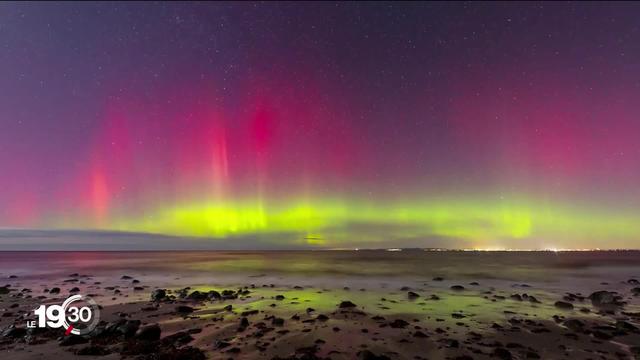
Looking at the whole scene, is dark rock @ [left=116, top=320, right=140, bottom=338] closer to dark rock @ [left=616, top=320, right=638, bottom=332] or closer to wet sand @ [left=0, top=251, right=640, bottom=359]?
wet sand @ [left=0, top=251, right=640, bottom=359]

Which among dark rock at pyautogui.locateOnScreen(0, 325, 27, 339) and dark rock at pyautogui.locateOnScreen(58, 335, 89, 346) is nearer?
dark rock at pyautogui.locateOnScreen(58, 335, 89, 346)

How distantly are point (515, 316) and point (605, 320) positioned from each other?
218 inches

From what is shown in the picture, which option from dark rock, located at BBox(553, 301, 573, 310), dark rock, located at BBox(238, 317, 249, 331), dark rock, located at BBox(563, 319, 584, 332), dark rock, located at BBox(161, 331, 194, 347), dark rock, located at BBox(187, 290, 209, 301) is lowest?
dark rock, located at BBox(553, 301, 573, 310)

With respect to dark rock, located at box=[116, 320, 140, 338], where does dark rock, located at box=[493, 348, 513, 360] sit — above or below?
below

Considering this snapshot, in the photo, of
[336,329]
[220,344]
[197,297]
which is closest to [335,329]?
[336,329]

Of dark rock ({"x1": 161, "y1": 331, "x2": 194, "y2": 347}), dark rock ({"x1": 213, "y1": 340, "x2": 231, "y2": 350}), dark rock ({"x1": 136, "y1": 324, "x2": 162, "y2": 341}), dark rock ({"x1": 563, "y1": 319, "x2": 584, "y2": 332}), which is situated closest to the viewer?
dark rock ({"x1": 213, "y1": 340, "x2": 231, "y2": 350})

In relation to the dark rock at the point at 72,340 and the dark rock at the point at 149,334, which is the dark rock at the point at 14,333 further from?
the dark rock at the point at 149,334

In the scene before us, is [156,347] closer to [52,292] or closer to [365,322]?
[365,322]

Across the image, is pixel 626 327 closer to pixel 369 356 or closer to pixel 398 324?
pixel 398 324

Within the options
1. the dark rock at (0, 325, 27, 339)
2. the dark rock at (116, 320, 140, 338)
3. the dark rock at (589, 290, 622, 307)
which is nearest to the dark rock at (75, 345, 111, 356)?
the dark rock at (116, 320, 140, 338)

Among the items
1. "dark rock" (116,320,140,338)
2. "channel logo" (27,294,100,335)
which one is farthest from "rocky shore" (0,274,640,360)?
"channel logo" (27,294,100,335)

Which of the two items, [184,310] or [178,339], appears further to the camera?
[184,310]

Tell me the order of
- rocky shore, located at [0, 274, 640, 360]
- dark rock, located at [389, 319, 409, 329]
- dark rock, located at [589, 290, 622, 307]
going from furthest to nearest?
dark rock, located at [589, 290, 622, 307], dark rock, located at [389, 319, 409, 329], rocky shore, located at [0, 274, 640, 360]

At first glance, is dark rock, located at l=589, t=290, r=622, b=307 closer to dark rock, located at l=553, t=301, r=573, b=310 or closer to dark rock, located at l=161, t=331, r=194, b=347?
dark rock, located at l=553, t=301, r=573, b=310
